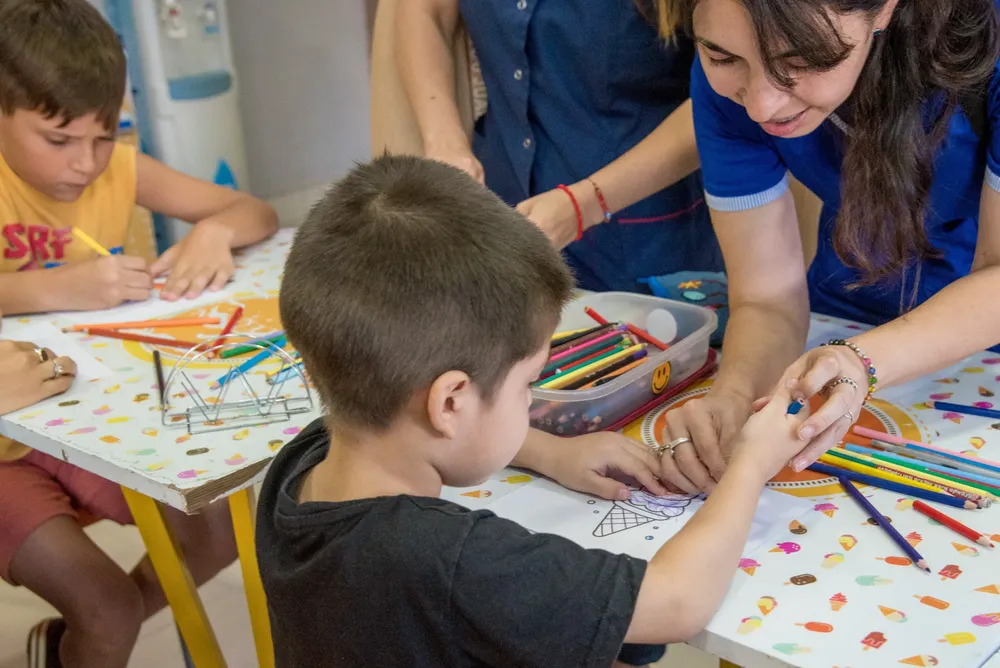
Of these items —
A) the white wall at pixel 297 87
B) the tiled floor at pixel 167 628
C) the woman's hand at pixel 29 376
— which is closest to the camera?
the woman's hand at pixel 29 376

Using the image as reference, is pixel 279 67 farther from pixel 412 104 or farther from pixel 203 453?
pixel 203 453

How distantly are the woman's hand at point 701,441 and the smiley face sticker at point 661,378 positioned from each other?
0.09m

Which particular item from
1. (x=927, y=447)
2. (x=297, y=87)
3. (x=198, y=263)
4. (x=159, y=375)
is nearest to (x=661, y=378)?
(x=927, y=447)

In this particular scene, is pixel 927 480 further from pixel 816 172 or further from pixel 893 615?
pixel 816 172

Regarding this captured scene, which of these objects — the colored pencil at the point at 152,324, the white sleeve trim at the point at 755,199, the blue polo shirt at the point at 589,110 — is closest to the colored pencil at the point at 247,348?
the colored pencil at the point at 152,324

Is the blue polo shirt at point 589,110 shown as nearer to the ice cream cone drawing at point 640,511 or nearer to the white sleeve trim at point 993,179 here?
the white sleeve trim at point 993,179

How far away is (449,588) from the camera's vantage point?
652 millimetres

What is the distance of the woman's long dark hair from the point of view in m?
0.85

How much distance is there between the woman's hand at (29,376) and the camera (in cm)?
112

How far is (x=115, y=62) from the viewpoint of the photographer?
5.41ft

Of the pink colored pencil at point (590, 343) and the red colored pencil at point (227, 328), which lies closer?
the pink colored pencil at point (590, 343)

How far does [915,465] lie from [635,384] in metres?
0.29

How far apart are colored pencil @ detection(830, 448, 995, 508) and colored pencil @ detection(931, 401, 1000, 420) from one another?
0.17 metres

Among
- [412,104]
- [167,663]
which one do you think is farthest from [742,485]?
[167,663]
